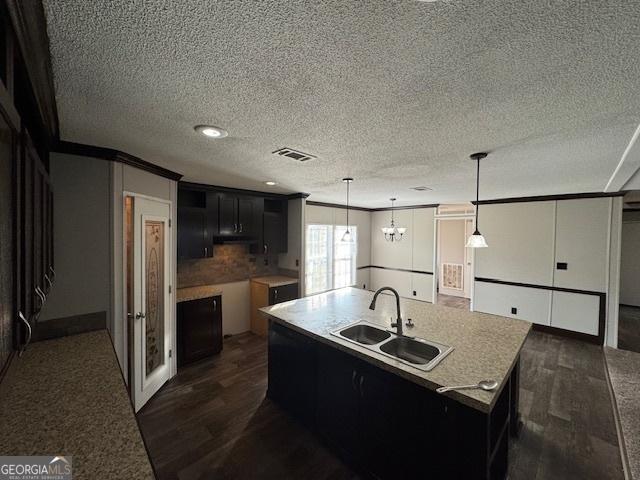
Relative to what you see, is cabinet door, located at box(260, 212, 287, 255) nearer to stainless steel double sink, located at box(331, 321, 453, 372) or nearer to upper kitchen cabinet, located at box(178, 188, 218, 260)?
upper kitchen cabinet, located at box(178, 188, 218, 260)

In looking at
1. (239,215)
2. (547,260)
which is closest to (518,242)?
(547,260)

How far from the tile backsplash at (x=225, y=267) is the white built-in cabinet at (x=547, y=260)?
4174mm

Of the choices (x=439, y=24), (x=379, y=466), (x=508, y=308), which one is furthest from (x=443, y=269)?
(x=439, y=24)

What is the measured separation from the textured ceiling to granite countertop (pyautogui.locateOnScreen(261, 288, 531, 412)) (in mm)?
1454

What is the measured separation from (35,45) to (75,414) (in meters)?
1.54

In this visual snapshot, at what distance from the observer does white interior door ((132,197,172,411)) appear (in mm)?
2445

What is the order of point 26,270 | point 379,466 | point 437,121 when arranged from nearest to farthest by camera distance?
point 26,270 → point 437,121 → point 379,466

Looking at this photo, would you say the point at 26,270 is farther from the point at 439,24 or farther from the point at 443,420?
the point at 443,420

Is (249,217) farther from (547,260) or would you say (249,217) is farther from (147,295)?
(547,260)

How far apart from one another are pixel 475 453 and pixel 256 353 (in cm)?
295

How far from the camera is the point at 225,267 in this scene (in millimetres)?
4277

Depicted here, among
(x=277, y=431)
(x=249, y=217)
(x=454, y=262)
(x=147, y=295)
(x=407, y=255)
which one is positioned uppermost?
(x=249, y=217)

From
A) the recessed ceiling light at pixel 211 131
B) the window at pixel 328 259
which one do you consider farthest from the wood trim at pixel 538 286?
the recessed ceiling light at pixel 211 131

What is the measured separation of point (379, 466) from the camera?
5.70 feet
